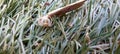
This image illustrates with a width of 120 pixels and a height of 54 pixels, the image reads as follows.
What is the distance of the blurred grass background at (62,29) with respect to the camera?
1484mm

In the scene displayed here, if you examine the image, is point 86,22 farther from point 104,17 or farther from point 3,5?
point 3,5

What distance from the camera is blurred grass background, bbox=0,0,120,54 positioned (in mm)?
1484

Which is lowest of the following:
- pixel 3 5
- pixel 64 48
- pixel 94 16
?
pixel 64 48

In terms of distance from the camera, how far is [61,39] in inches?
60.4

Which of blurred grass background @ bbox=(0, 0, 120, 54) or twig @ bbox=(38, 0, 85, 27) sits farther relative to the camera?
twig @ bbox=(38, 0, 85, 27)

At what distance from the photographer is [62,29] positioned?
62.1 inches

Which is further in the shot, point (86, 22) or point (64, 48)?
point (86, 22)

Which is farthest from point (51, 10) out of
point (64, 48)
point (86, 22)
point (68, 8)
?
point (64, 48)

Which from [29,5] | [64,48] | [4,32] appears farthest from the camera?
[29,5]

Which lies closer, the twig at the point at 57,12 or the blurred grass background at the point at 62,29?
the blurred grass background at the point at 62,29

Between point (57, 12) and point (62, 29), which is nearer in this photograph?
point (62, 29)

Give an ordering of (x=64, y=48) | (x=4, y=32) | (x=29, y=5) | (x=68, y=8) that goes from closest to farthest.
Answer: (x=64, y=48) → (x=4, y=32) → (x=68, y=8) → (x=29, y=5)

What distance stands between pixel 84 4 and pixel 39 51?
0.48 meters

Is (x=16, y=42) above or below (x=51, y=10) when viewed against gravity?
below
